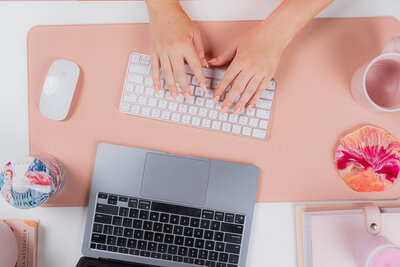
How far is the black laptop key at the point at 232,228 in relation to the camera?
0.66 meters

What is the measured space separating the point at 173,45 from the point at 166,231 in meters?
0.38

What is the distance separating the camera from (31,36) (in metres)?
0.71

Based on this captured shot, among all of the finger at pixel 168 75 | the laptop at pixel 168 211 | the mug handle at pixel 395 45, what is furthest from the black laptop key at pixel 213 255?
the mug handle at pixel 395 45

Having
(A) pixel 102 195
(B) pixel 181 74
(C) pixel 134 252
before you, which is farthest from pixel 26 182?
(B) pixel 181 74

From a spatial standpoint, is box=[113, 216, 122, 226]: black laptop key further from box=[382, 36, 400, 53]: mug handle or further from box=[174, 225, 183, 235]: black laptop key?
box=[382, 36, 400, 53]: mug handle

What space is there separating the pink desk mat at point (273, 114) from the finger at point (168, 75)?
0.07 meters

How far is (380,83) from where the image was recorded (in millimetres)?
651

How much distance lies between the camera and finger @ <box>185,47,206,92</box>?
2.14ft

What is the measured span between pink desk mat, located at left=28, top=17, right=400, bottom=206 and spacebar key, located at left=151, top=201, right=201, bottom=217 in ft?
0.37

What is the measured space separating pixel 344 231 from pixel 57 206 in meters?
0.59

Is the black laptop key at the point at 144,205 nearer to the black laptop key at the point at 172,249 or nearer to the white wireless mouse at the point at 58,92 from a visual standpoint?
the black laptop key at the point at 172,249

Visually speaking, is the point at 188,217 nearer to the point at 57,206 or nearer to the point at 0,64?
the point at 57,206

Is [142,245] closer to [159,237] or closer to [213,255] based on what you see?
[159,237]

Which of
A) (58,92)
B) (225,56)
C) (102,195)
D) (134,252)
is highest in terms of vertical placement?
(225,56)
